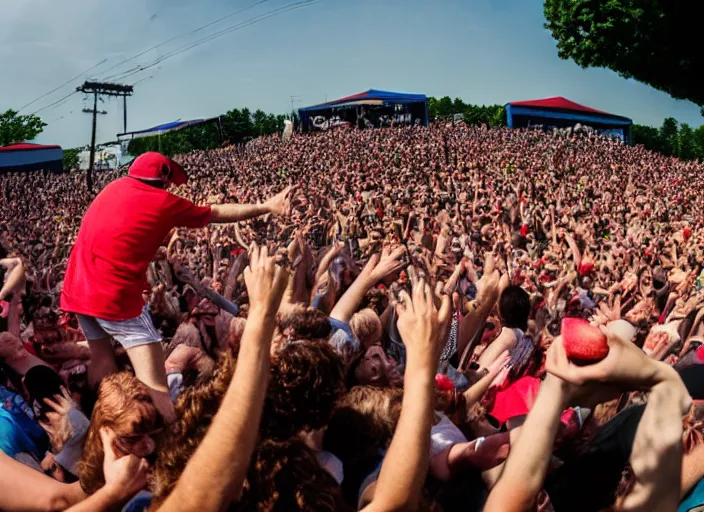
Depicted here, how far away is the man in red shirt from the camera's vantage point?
2.72m

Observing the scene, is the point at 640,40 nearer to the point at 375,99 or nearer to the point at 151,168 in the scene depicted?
the point at 375,99

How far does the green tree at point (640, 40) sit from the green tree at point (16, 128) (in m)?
33.5

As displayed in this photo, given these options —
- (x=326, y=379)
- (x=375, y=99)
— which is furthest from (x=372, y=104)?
(x=326, y=379)

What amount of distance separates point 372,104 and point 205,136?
10.0m

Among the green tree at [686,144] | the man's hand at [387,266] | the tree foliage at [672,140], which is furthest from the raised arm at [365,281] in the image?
the green tree at [686,144]

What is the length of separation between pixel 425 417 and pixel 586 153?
830 inches

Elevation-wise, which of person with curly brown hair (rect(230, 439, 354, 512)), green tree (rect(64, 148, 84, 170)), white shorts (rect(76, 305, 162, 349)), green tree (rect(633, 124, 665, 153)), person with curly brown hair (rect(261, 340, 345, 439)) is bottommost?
person with curly brown hair (rect(230, 439, 354, 512))

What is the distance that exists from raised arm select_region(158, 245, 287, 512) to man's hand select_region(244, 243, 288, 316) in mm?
37

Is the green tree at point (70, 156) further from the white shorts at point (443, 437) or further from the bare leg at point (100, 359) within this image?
the white shorts at point (443, 437)

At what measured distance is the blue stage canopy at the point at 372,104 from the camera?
98.7 ft

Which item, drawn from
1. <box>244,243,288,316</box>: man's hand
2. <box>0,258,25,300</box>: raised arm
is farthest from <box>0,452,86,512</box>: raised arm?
<box>0,258,25,300</box>: raised arm

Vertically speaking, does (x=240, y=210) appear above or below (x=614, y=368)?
above

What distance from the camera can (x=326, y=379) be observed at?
67.9 inches

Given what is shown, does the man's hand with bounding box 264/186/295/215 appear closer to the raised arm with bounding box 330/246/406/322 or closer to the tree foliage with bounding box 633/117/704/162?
the raised arm with bounding box 330/246/406/322
